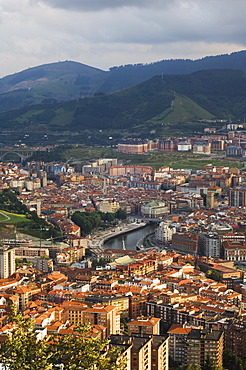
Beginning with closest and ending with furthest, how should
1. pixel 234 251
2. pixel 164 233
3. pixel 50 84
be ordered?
pixel 234 251 < pixel 164 233 < pixel 50 84

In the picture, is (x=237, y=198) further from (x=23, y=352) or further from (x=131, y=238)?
(x=23, y=352)

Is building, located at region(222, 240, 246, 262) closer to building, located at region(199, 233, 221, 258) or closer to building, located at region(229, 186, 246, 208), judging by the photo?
building, located at region(199, 233, 221, 258)

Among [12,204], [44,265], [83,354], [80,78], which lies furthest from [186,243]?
[80,78]

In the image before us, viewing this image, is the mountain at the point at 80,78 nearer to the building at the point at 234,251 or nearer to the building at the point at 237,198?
the building at the point at 237,198

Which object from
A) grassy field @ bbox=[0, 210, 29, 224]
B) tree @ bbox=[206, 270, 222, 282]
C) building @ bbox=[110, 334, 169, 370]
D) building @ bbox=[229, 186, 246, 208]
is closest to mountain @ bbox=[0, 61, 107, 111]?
building @ bbox=[229, 186, 246, 208]

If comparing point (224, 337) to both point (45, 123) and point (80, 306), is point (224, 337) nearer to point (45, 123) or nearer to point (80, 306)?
point (80, 306)
